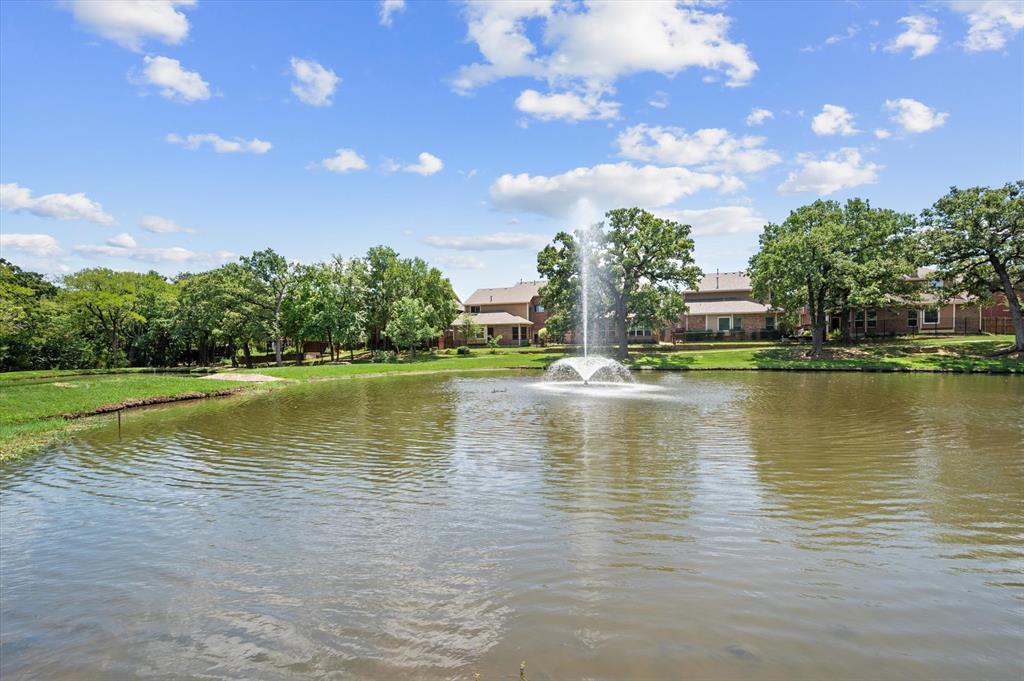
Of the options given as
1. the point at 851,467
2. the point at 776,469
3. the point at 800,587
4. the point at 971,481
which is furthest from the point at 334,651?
the point at 971,481

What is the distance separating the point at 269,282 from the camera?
164 feet

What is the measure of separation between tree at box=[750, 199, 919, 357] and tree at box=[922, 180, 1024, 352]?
2.14 meters

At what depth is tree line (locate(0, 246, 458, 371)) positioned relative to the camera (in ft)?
160

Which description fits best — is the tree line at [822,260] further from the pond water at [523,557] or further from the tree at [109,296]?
the tree at [109,296]

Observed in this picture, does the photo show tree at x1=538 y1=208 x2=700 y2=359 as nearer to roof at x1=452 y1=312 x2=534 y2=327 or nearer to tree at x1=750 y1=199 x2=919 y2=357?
tree at x1=750 y1=199 x2=919 y2=357

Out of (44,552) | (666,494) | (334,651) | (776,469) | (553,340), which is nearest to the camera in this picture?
(334,651)

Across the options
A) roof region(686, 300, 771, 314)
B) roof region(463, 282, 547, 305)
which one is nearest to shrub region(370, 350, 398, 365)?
roof region(463, 282, 547, 305)

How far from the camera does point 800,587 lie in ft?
19.9

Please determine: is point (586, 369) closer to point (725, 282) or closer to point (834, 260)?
point (834, 260)

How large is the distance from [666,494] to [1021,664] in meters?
5.29

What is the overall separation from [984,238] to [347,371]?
47.4 meters

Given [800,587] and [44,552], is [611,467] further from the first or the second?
[44,552]

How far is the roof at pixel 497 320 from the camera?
233 ft

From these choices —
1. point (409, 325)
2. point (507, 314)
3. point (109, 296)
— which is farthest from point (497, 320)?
point (109, 296)
